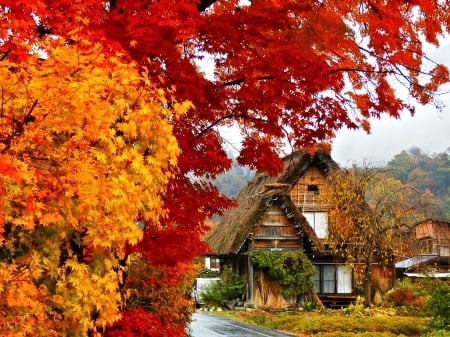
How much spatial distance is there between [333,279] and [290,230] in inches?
148

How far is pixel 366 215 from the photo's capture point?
87.0ft

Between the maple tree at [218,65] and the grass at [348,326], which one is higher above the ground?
the maple tree at [218,65]

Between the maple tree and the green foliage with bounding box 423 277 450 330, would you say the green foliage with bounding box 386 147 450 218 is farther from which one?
the maple tree

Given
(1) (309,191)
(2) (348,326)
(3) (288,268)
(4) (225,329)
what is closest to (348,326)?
(2) (348,326)

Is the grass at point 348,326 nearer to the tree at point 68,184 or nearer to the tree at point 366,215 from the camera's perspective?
the tree at point 366,215

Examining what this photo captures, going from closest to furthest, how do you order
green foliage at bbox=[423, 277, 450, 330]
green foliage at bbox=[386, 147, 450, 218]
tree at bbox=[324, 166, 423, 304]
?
green foliage at bbox=[423, 277, 450, 330] → tree at bbox=[324, 166, 423, 304] → green foliage at bbox=[386, 147, 450, 218]

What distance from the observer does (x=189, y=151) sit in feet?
30.0

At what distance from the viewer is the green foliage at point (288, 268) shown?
27.0 meters

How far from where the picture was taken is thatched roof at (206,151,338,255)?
92.0ft

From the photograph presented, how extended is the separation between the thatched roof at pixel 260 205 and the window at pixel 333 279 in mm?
2246

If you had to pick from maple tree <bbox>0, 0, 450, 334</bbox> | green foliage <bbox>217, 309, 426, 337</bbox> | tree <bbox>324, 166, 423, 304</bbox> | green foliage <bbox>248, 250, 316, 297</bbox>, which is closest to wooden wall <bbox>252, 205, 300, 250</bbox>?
green foliage <bbox>248, 250, 316, 297</bbox>

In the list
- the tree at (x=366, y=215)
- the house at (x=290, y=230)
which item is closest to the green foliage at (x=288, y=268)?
the house at (x=290, y=230)

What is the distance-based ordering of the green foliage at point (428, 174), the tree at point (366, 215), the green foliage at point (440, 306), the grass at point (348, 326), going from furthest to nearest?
the green foliage at point (428, 174) → the tree at point (366, 215) → the grass at point (348, 326) → the green foliage at point (440, 306)

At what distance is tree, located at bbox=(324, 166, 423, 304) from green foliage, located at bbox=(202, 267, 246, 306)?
15.9 feet
